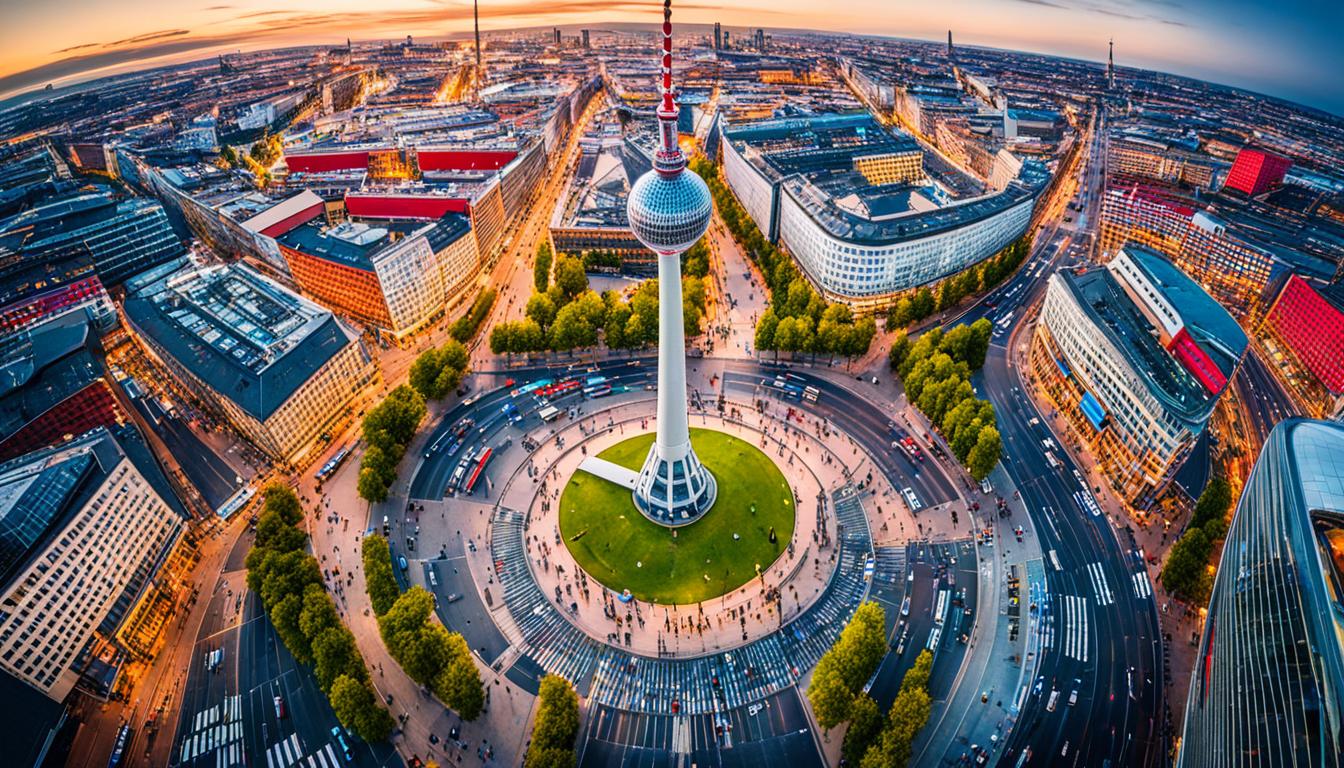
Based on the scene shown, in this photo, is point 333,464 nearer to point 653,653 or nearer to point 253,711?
point 253,711

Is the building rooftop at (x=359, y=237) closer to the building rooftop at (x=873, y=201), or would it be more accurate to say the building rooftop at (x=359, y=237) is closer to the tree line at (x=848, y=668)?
the building rooftop at (x=873, y=201)

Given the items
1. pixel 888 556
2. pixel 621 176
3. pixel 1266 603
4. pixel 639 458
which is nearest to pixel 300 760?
pixel 639 458

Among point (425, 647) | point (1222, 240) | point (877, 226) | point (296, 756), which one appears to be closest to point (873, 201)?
point (877, 226)

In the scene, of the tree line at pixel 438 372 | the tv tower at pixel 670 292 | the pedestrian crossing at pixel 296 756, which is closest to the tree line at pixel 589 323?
the tree line at pixel 438 372

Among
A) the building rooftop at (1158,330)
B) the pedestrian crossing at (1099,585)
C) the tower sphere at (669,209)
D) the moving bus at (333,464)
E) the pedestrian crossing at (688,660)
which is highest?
the tower sphere at (669,209)

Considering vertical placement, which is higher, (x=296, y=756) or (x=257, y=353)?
(x=257, y=353)
